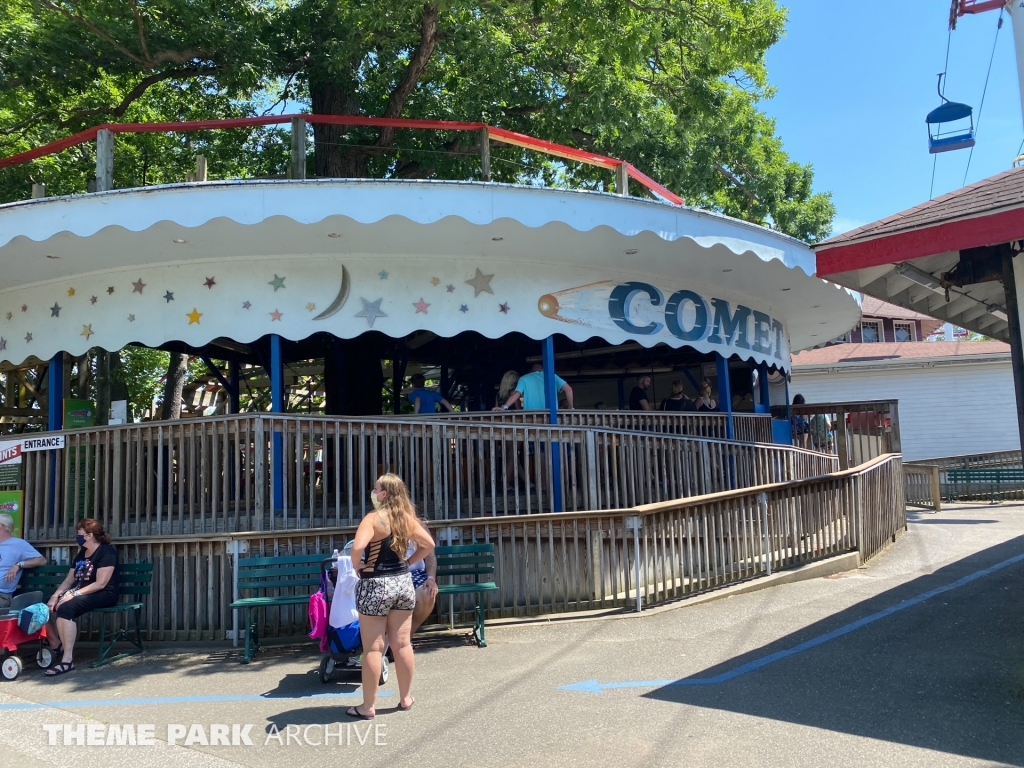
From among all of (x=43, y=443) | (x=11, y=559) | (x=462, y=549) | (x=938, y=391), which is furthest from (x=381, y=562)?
(x=938, y=391)

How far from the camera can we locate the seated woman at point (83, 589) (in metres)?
7.42

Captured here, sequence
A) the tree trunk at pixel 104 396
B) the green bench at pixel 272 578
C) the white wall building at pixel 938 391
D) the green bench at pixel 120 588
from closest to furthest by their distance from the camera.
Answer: the green bench at pixel 272 578 → the green bench at pixel 120 588 → the tree trunk at pixel 104 396 → the white wall building at pixel 938 391

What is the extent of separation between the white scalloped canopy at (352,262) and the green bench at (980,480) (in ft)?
38.0

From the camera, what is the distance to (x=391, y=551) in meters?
5.59

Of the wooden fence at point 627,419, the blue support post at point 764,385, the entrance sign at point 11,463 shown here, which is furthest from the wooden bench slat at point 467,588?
the blue support post at point 764,385

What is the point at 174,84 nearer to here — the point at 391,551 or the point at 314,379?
the point at 314,379

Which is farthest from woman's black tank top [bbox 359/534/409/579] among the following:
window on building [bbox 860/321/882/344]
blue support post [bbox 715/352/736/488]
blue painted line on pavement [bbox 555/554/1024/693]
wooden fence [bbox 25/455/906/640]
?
window on building [bbox 860/321/882/344]

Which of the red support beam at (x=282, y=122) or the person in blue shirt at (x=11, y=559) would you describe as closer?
the person in blue shirt at (x=11, y=559)

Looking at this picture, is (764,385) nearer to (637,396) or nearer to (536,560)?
(637,396)

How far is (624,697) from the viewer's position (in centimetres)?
569

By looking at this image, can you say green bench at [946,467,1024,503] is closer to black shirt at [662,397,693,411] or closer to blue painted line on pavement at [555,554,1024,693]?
black shirt at [662,397,693,411]

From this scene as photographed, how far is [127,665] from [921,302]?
8.82 m

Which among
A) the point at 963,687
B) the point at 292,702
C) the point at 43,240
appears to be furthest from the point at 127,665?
the point at 963,687

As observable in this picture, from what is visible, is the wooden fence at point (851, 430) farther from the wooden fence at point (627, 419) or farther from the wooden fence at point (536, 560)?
the wooden fence at point (536, 560)
